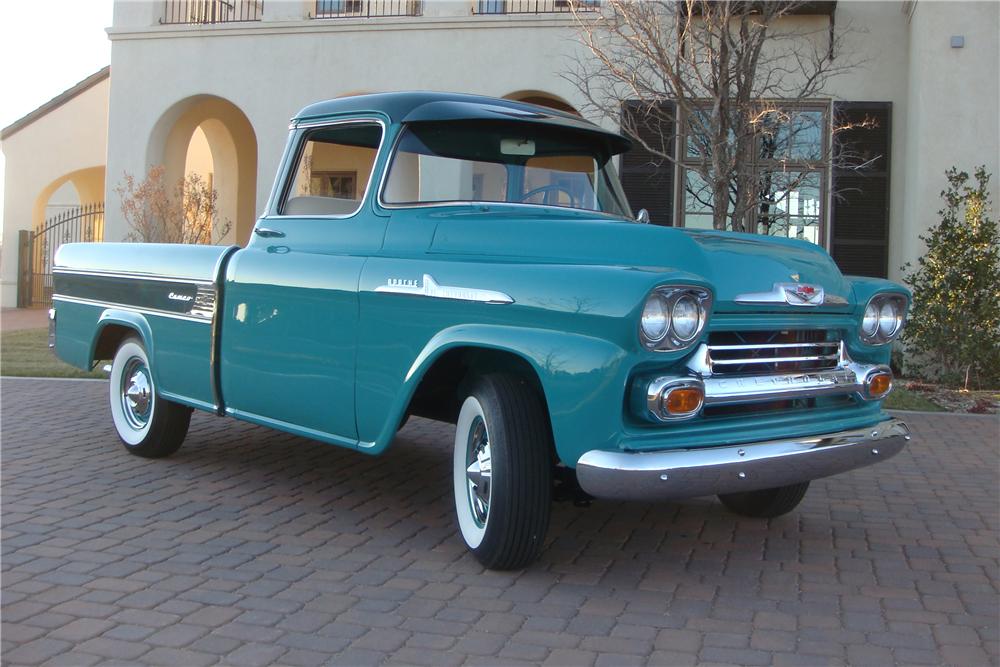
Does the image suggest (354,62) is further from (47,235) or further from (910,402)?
(47,235)

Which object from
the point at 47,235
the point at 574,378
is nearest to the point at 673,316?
the point at 574,378

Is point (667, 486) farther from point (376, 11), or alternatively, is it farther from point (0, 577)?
point (376, 11)

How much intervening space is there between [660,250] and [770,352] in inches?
23.5

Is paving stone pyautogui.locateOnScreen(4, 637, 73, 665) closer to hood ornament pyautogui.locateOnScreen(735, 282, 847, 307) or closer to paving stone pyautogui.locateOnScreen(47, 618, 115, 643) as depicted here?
paving stone pyautogui.locateOnScreen(47, 618, 115, 643)

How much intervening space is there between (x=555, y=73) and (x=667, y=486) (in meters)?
10.4

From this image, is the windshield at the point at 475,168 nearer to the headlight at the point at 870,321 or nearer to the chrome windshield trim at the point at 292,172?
the chrome windshield trim at the point at 292,172

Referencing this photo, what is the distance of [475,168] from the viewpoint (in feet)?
14.9

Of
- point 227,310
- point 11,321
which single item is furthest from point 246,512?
point 11,321

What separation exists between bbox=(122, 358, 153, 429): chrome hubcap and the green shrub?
23.9 feet

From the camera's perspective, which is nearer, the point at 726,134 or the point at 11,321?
the point at 726,134

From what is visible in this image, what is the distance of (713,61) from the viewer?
348 inches

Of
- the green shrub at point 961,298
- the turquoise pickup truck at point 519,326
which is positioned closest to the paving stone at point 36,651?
the turquoise pickup truck at point 519,326

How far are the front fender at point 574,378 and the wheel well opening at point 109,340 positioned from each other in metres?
3.33

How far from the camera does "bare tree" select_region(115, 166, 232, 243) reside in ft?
46.6
